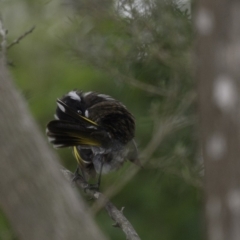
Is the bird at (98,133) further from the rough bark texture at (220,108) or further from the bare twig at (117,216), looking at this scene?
the rough bark texture at (220,108)

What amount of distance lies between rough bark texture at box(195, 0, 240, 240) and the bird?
277cm

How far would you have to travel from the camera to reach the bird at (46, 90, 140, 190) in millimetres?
4137

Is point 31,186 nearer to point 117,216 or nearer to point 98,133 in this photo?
point 117,216

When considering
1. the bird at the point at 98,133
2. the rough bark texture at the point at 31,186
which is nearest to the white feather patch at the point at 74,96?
the bird at the point at 98,133

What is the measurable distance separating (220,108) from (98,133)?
118 inches

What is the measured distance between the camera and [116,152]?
4590 mm

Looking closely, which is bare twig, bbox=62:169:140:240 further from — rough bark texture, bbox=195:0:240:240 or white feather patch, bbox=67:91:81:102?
rough bark texture, bbox=195:0:240:240

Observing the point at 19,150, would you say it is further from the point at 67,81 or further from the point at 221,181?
the point at 67,81

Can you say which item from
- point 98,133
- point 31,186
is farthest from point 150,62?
point 31,186

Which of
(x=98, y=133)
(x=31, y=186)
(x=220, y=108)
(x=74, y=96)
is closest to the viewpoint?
(x=220, y=108)

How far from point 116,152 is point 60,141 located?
605mm

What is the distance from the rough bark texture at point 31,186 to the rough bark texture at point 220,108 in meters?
0.27

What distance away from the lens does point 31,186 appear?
144 cm

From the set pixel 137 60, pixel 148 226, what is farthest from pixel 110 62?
pixel 148 226
